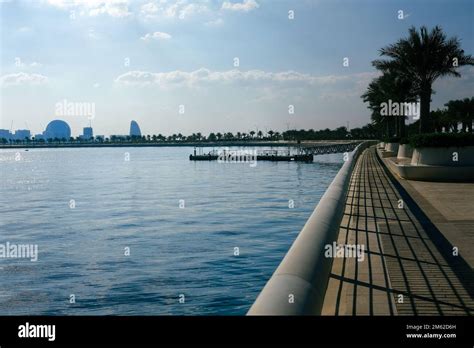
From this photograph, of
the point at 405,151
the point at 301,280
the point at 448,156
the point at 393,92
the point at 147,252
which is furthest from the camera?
the point at 393,92

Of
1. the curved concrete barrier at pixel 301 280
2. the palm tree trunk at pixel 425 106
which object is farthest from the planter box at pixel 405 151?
the curved concrete barrier at pixel 301 280

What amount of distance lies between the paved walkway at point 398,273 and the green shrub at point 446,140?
35.9 feet

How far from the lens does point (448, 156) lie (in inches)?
954

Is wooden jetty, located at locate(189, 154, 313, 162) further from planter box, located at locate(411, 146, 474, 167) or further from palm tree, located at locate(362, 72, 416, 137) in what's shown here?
planter box, located at locate(411, 146, 474, 167)

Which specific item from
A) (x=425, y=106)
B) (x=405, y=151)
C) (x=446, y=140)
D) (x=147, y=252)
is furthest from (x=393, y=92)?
(x=147, y=252)

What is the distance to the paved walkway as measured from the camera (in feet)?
22.8

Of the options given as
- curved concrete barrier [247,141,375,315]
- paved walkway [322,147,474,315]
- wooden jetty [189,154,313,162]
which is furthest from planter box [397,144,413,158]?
wooden jetty [189,154,313,162]

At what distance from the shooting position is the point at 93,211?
33.2 metres

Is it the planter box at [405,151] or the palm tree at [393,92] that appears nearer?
the planter box at [405,151]

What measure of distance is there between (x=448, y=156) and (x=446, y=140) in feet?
2.55

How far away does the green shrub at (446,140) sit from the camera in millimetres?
23812

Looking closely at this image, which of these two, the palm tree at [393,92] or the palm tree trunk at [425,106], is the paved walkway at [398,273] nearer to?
the palm tree trunk at [425,106]

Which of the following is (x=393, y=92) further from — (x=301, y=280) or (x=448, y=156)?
(x=301, y=280)
